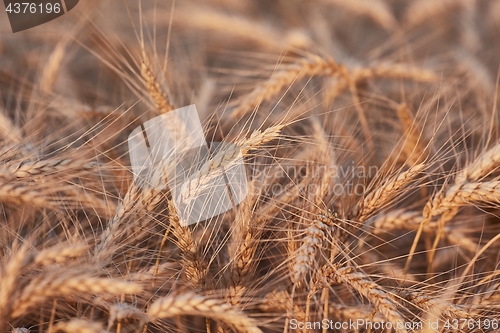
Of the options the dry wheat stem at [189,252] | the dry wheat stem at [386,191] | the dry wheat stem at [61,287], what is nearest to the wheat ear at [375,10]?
the dry wheat stem at [386,191]

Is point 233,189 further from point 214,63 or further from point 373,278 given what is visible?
point 214,63

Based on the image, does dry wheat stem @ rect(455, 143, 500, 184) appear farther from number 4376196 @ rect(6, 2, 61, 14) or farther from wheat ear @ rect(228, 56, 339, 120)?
number 4376196 @ rect(6, 2, 61, 14)

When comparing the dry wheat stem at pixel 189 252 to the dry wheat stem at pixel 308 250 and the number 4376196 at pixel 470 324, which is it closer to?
the dry wheat stem at pixel 308 250

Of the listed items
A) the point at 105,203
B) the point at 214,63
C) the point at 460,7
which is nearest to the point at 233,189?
the point at 105,203

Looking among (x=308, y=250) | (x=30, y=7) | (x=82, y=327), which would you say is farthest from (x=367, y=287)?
(x=30, y=7)

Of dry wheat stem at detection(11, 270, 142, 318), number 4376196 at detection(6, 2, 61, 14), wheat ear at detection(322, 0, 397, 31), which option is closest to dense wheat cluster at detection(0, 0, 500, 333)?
dry wheat stem at detection(11, 270, 142, 318)

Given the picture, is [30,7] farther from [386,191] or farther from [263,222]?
[386,191]
